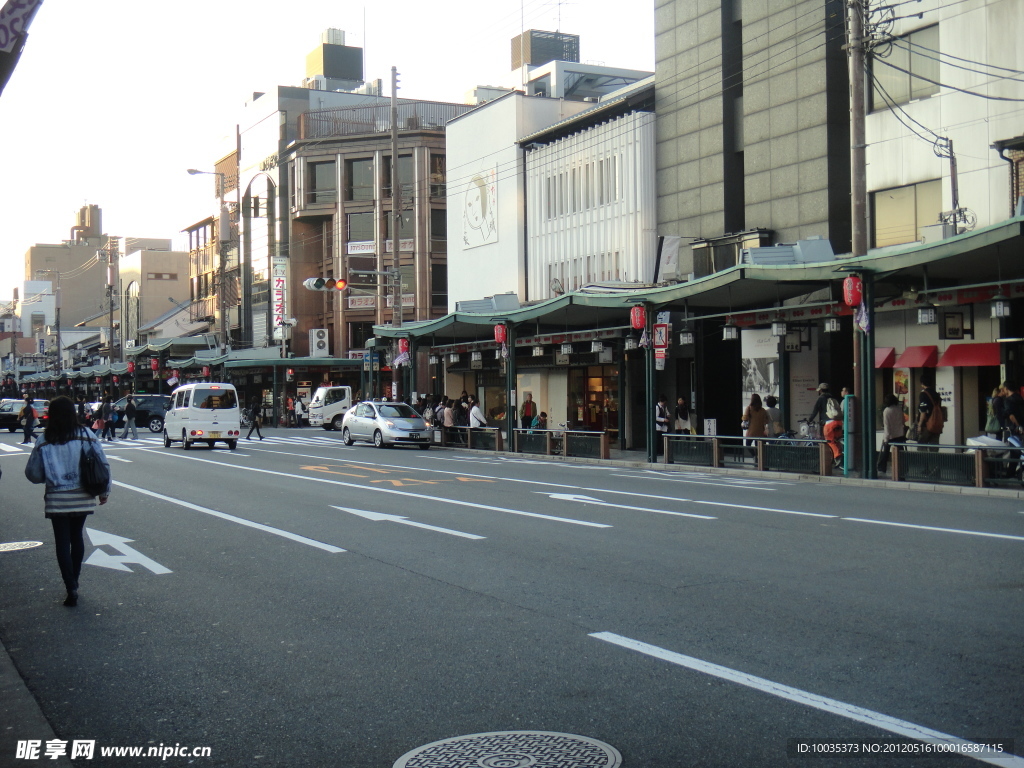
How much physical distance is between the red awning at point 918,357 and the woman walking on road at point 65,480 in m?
20.2

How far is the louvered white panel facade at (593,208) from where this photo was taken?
33562 mm

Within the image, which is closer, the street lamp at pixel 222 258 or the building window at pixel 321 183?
the building window at pixel 321 183

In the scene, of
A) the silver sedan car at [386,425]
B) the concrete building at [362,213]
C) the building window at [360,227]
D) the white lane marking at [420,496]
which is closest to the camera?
the white lane marking at [420,496]

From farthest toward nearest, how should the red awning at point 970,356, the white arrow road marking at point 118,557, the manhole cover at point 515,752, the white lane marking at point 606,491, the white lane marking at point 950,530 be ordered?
the red awning at point 970,356
the white lane marking at point 606,491
the white lane marking at point 950,530
the white arrow road marking at point 118,557
the manhole cover at point 515,752

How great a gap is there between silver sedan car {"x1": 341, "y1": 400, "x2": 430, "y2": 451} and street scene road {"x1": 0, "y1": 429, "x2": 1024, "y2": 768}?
19.4 meters

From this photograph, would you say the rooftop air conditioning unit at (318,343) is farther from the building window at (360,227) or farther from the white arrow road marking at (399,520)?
the white arrow road marking at (399,520)

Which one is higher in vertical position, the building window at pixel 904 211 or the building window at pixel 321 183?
the building window at pixel 321 183

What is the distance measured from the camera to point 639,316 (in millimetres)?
25516

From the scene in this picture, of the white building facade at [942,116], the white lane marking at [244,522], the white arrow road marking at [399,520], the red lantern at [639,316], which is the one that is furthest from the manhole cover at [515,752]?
the red lantern at [639,316]

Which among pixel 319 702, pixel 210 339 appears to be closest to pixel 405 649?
pixel 319 702

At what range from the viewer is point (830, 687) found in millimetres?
5383

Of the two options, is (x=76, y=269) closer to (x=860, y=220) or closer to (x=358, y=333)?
(x=358, y=333)

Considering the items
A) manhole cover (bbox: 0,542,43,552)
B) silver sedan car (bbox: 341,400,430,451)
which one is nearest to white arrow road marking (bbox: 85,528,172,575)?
manhole cover (bbox: 0,542,43,552)

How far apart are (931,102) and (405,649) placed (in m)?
22.9
